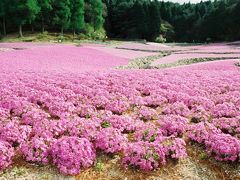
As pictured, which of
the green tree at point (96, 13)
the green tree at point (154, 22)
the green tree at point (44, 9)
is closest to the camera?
the green tree at point (44, 9)

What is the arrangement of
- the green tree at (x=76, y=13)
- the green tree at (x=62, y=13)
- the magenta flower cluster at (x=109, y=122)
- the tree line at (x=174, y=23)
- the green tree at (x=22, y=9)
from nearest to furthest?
the magenta flower cluster at (x=109, y=122)
the green tree at (x=22, y=9)
the green tree at (x=62, y=13)
the green tree at (x=76, y=13)
the tree line at (x=174, y=23)

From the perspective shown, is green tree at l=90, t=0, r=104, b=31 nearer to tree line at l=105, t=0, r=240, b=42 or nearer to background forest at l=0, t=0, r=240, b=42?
background forest at l=0, t=0, r=240, b=42

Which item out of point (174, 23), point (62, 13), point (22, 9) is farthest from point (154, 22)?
point (22, 9)

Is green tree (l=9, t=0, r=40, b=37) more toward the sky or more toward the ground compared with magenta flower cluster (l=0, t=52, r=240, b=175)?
more toward the sky

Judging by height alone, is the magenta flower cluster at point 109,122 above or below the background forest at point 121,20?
below

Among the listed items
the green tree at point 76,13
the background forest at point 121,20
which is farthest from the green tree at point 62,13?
the green tree at point 76,13

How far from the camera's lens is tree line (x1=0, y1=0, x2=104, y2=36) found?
80.0 metres

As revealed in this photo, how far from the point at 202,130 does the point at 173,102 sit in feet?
16.4

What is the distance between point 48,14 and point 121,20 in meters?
43.2

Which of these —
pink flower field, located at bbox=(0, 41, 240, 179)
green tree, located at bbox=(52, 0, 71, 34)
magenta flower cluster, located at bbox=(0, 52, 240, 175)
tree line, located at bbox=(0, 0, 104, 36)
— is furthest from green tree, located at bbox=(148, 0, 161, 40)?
pink flower field, located at bbox=(0, 41, 240, 179)

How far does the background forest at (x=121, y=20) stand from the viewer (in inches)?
3383

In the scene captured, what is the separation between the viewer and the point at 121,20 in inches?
5074

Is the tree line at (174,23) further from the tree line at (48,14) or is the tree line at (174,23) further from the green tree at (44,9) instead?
the green tree at (44,9)

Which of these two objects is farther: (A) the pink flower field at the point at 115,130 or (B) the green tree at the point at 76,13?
(B) the green tree at the point at 76,13
